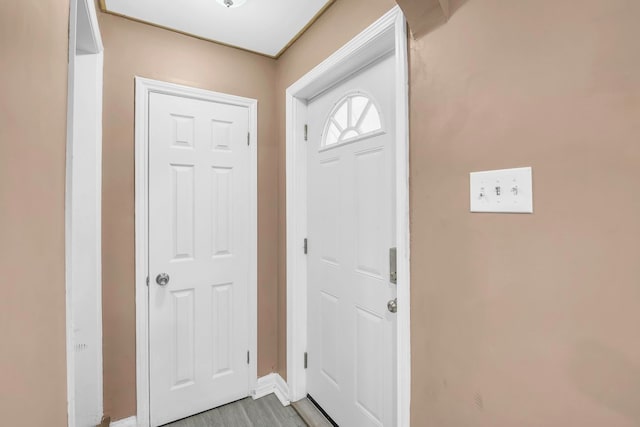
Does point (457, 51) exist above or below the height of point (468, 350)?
Result: above

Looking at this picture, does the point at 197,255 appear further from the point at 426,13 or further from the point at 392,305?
the point at 426,13

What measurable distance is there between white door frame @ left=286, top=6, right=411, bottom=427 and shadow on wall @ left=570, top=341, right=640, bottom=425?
1.74 ft

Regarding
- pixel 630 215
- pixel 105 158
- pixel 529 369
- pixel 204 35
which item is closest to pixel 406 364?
pixel 529 369

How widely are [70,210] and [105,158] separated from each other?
0.87m

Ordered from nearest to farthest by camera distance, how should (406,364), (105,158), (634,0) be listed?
1. (634,0)
2. (406,364)
3. (105,158)

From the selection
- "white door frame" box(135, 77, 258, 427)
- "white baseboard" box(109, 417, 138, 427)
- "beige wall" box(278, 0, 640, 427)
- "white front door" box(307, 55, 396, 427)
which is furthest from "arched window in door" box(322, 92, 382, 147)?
"white baseboard" box(109, 417, 138, 427)

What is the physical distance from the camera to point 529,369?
831 mm

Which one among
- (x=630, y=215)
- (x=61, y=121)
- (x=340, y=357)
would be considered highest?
(x=61, y=121)

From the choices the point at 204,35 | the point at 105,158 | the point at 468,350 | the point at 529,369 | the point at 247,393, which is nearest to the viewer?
the point at 529,369

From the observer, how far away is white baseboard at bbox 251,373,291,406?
6.76ft

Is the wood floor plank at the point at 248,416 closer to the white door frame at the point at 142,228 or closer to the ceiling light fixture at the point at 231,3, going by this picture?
the white door frame at the point at 142,228

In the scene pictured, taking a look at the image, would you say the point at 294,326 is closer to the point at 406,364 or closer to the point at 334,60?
the point at 406,364

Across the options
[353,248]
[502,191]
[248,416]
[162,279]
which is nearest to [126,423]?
[248,416]

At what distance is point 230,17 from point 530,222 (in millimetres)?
1782
